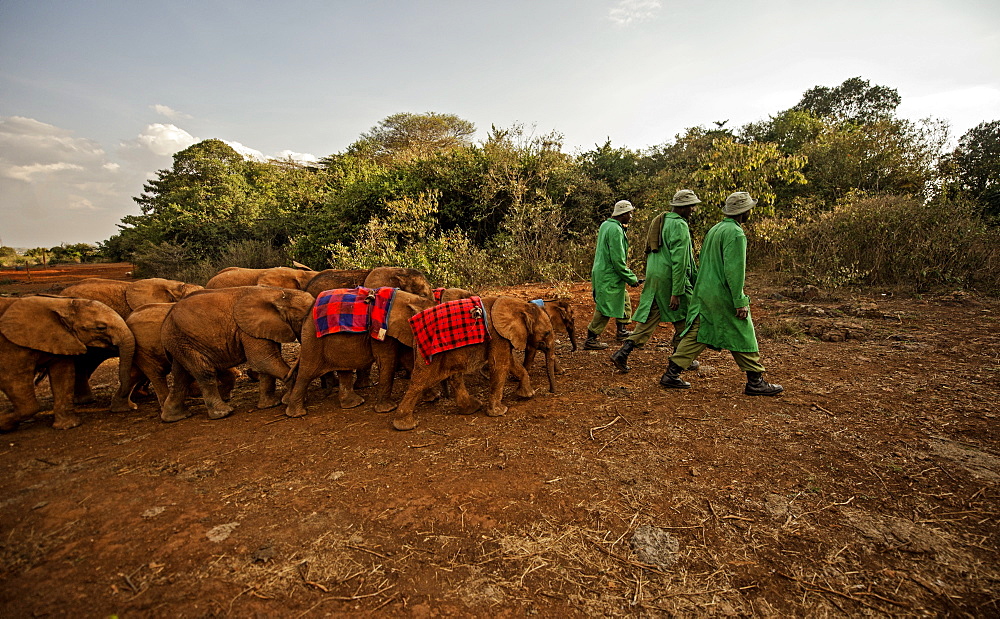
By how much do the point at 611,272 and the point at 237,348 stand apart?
4915 mm

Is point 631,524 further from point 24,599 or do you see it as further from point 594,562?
point 24,599

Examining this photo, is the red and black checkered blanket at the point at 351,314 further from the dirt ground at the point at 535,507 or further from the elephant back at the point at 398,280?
the elephant back at the point at 398,280

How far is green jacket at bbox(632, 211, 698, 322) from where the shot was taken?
5234 millimetres

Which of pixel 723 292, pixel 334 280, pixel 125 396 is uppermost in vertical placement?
pixel 334 280

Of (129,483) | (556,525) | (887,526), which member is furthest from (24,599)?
(887,526)

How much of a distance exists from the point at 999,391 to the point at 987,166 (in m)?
12.3

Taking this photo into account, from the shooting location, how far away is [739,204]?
4.58 meters

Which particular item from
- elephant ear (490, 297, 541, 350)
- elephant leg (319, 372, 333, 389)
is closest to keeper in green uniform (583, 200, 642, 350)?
elephant ear (490, 297, 541, 350)

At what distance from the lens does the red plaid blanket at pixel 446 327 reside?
13.5 ft

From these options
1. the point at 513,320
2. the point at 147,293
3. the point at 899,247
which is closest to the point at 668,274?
the point at 513,320

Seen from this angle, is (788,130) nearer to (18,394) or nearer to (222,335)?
(222,335)

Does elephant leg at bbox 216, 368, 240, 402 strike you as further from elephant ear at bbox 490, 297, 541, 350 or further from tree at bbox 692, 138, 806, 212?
tree at bbox 692, 138, 806, 212

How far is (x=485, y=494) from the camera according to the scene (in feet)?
10.0

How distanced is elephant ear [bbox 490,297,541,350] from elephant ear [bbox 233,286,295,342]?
7.49ft
